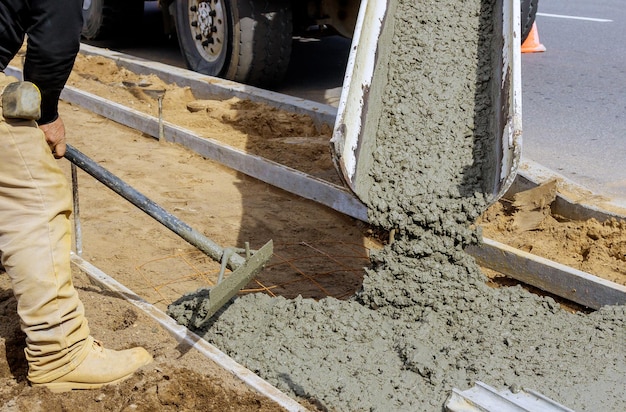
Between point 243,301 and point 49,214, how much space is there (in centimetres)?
103

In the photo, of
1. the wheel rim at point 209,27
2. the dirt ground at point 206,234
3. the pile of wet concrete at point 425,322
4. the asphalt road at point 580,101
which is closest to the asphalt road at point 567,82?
the asphalt road at point 580,101

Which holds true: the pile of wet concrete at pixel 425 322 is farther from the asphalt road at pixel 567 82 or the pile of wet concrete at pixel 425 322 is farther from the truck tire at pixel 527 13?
the truck tire at pixel 527 13

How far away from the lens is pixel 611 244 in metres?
4.24

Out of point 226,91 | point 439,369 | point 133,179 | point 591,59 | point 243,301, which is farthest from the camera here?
point 591,59

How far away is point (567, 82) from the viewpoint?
26.3 ft

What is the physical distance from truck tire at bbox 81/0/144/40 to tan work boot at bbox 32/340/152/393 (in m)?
8.09

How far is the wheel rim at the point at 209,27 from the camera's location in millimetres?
7711

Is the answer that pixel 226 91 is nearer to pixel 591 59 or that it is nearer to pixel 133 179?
pixel 133 179

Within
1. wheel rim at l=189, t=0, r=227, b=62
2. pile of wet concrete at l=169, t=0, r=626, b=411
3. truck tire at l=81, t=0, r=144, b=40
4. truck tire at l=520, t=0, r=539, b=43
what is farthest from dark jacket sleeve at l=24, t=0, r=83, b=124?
truck tire at l=81, t=0, r=144, b=40

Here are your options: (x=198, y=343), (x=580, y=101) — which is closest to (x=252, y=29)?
(x=580, y=101)

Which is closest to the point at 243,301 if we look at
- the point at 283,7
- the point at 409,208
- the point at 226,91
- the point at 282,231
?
the point at 409,208

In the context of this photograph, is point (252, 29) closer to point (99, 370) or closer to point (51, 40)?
point (51, 40)

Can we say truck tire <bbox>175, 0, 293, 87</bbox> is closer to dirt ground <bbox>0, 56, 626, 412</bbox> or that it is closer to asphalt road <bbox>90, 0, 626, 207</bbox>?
asphalt road <bbox>90, 0, 626, 207</bbox>

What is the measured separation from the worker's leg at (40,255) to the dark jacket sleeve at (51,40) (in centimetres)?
25
